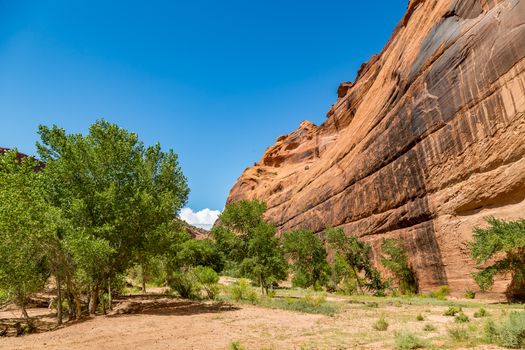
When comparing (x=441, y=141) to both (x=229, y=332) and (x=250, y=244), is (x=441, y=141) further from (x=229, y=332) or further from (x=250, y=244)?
(x=229, y=332)

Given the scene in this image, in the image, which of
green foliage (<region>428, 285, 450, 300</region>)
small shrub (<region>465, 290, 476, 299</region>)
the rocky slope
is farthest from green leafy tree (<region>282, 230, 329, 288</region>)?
small shrub (<region>465, 290, 476, 299</region>)

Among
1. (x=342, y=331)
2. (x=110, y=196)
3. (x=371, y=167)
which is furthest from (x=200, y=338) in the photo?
(x=371, y=167)

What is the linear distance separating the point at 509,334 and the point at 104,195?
18.8 m

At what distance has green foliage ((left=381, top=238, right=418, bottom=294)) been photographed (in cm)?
3288

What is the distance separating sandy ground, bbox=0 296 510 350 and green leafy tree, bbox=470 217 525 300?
6292mm

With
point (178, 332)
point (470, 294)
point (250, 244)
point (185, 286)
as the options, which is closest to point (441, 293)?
point (470, 294)

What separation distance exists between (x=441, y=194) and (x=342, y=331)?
21586 millimetres

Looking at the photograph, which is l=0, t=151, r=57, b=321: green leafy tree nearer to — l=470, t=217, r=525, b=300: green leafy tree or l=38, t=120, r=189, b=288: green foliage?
l=38, t=120, r=189, b=288: green foliage

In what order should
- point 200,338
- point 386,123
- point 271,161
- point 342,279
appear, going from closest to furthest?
point 200,338
point 386,123
point 342,279
point 271,161

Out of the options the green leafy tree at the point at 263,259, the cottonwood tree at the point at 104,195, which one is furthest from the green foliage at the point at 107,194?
the green leafy tree at the point at 263,259

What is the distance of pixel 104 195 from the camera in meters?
18.7

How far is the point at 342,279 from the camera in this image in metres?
42.9

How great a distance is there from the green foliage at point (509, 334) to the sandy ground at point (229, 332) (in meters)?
0.58

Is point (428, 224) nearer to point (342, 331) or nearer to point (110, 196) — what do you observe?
point (342, 331)
